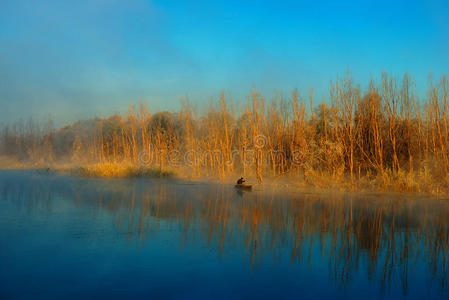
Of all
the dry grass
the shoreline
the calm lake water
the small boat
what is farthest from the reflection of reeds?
the dry grass

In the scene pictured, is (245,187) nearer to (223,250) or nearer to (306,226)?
(306,226)

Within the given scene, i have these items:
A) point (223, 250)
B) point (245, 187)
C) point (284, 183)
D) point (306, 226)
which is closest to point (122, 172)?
point (245, 187)

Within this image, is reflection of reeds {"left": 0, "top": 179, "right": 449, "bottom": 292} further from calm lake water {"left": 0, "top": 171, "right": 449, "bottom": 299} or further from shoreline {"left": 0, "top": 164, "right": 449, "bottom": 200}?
shoreline {"left": 0, "top": 164, "right": 449, "bottom": 200}

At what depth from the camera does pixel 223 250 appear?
12.8ft

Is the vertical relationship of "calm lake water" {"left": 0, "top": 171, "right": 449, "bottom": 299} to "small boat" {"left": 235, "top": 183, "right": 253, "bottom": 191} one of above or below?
below

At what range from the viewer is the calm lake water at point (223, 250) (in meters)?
2.90

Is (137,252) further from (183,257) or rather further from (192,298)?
(192,298)

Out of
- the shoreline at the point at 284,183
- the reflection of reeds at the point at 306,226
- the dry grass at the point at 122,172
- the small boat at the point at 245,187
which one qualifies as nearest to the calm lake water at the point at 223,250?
the reflection of reeds at the point at 306,226

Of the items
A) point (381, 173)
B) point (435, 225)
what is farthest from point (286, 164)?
point (435, 225)

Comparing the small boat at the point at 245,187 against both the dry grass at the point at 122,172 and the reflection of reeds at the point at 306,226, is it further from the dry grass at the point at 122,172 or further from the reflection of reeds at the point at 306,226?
the dry grass at the point at 122,172

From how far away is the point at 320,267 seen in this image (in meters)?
3.42

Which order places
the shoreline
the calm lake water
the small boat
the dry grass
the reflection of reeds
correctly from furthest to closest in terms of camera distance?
the dry grass < the small boat < the shoreline < the reflection of reeds < the calm lake water

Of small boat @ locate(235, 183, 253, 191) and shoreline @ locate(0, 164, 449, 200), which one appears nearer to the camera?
shoreline @ locate(0, 164, 449, 200)

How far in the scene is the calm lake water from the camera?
2898 mm
